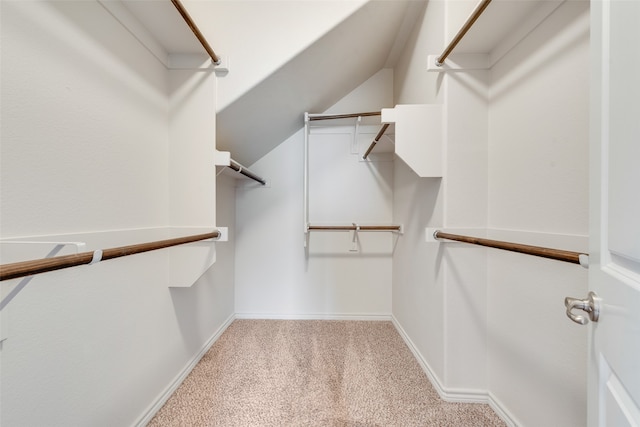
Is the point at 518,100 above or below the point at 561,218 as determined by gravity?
above

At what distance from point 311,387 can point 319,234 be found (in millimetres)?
1253

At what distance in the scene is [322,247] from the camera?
7.87 feet

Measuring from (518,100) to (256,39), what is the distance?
1351 millimetres

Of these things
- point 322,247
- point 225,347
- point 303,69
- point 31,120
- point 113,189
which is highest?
point 303,69

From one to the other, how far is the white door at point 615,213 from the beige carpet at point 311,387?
3.26 feet

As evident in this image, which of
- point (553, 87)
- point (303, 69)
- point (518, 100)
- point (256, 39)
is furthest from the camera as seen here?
point (303, 69)

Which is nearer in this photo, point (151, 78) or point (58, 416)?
point (58, 416)

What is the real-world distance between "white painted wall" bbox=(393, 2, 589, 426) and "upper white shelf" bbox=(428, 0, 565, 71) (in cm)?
4

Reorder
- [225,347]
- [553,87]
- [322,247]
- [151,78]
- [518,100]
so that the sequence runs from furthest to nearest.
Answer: [322,247] → [225,347] → [151,78] → [518,100] → [553,87]

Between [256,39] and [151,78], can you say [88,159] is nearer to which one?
[151,78]

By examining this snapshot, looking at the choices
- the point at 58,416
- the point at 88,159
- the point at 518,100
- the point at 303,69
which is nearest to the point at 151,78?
the point at 88,159

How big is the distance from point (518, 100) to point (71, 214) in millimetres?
1811

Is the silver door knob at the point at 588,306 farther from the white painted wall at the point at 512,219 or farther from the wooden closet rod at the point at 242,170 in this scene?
the wooden closet rod at the point at 242,170

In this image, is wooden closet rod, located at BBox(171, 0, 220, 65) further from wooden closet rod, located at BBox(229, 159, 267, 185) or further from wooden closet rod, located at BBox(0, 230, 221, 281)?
wooden closet rod, located at BBox(0, 230, 221, 281)
